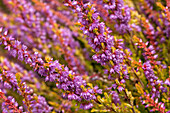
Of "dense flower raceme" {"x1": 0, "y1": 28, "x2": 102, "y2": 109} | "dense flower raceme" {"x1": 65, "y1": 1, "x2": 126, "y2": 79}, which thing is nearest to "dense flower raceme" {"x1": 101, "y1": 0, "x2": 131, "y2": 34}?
"dense flower raceme" {"x1": 65, "y1": 1, "x2": 126, "y2": 79}

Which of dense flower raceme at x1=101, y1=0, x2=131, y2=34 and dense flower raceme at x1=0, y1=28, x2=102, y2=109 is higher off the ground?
dense flower raceme at x1=101, y1=0, x2=131, y2=34

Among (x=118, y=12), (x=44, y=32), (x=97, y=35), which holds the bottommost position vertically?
(x=97, y=35)

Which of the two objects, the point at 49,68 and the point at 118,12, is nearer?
the point at 49,68

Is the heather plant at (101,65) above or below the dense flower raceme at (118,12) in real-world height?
below

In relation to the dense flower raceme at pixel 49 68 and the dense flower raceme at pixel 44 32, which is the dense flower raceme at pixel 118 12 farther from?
the dense flower raceme at pixel 44 32

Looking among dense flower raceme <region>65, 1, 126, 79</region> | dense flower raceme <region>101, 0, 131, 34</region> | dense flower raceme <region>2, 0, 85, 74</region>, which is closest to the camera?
dense flower raceme <region>65, 1, 126, 79</region>

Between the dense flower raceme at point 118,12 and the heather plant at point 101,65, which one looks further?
the dense flower raceme at point 118,12

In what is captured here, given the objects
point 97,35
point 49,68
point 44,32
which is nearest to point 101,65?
point 97,35

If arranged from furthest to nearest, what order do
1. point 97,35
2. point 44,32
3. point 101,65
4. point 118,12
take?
point 44,32 < point 118,12 < point 101,65 < point 97,35

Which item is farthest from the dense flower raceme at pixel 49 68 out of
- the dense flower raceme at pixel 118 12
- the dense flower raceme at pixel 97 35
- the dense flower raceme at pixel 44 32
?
the dense flower raceme at pixel 44 32

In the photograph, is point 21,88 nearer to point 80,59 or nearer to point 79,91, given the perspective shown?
point 79,91

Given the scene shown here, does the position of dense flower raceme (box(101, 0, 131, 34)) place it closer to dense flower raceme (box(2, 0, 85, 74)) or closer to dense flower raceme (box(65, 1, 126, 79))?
dense flower raceme (box(65, 1, 126, 79))

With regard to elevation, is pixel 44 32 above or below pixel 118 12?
above

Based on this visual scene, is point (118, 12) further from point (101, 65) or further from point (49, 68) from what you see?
point (49, 68)
